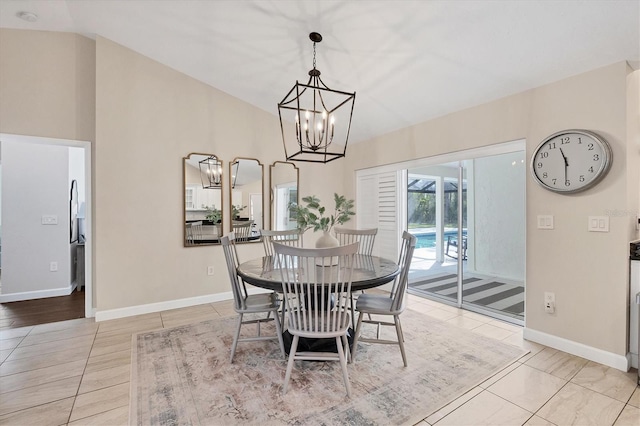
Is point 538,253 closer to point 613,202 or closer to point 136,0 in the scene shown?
point 613,202

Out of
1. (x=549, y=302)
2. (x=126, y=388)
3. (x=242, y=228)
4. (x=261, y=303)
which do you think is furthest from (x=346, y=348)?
(x=242, y=228)

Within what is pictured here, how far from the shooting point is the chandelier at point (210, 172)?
4.04 meters

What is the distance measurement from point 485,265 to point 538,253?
64.1 inches

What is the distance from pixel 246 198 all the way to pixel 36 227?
3024 millimetres

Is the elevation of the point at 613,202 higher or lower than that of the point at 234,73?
lower

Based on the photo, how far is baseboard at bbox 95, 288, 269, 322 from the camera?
3453mm

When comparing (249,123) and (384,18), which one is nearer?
(384,18)

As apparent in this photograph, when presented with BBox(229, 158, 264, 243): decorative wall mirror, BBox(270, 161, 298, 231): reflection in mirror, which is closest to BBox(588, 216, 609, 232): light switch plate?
BBox(270, 161, 298, 231): reflection in mirror

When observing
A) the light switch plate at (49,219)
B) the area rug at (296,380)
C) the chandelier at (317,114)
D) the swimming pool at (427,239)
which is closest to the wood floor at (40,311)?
the light switch plate at (49,219)

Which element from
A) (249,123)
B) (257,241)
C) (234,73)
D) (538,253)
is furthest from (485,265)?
(234,73)

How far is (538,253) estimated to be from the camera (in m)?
2.84

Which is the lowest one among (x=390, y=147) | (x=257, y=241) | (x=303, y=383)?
(x=303, y=383)

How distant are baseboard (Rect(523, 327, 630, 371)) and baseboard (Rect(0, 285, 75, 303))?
19.8 ft

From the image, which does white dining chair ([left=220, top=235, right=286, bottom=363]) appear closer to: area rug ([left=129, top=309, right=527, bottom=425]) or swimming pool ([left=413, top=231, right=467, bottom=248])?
area rug ([left=129, top=309, right=527, bottom=425])
